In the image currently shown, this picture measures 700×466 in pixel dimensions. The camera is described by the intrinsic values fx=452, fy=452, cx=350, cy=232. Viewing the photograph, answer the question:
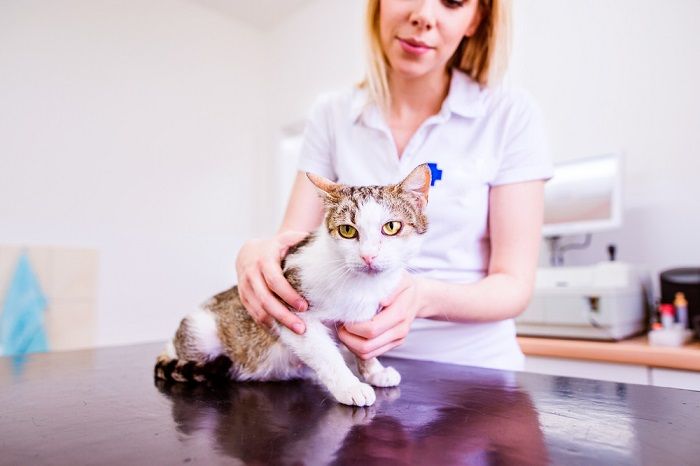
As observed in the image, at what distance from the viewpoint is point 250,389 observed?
29.6 inches

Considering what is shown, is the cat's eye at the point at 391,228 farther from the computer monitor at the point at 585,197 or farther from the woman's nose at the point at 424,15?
the computer monitor at the point at 585,197

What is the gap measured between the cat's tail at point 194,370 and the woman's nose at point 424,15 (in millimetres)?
797

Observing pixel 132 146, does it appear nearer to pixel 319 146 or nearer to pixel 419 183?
pixel 319 146

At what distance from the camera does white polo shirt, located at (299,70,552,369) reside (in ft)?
3.47

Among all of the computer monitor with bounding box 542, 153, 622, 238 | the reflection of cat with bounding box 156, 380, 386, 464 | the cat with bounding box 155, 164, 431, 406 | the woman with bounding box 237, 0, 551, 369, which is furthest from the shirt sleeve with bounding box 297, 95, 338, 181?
the computer monitor with bounding box 542, 153, 622, 238

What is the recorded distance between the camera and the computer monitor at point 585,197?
1.85 m

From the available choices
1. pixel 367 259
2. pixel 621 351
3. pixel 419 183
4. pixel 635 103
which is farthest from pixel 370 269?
pixel 635 103

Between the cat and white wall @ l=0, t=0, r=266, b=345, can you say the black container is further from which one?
white wall @ l=0, t=0, r=266, b=345

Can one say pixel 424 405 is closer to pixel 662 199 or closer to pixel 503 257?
pixel 503 257

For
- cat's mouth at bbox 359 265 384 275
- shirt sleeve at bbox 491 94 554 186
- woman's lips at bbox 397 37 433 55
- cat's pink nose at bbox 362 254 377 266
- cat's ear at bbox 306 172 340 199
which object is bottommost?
cat's mouth at bbox 359 265 384 275

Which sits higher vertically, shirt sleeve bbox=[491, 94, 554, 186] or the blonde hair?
the blonde hair

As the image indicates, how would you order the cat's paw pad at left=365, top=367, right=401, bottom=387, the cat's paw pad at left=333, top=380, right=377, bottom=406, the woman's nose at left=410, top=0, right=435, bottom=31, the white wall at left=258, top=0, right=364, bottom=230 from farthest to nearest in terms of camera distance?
the white wall at left=258, top=0, right=364, bottom=230
the woman's nose at left=410, top=0, right=435, bottom=31
the cat's paw pad at left=365, top=367, right=401, bottom=387
the cat's paw pad at left=333, top=380, right=377, bottom=406

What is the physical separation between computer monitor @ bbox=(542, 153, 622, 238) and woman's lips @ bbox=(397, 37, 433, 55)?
1.26 m

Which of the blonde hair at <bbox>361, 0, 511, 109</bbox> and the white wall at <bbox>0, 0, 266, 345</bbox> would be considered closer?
the blonde hair at <bbox>361, 0, 511, 109</bbox>
